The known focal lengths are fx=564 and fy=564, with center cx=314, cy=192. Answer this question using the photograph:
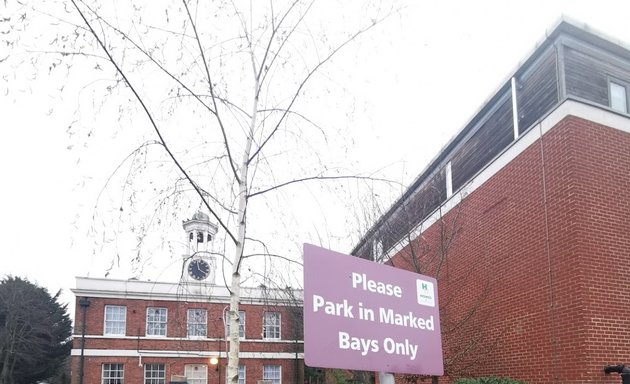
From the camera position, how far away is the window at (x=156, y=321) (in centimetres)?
3434

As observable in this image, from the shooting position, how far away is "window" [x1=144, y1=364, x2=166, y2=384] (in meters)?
33.4

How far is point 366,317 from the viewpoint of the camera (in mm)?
3064

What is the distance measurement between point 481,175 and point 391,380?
34.8ft

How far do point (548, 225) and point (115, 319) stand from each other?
2939 centimetres

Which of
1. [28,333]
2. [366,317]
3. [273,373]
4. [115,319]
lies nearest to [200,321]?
[366,317]

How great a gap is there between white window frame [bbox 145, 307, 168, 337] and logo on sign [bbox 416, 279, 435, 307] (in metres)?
32.9

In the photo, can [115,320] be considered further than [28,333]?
No

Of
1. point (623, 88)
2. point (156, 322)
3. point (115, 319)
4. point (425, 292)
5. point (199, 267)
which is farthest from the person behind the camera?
point (156, 322)

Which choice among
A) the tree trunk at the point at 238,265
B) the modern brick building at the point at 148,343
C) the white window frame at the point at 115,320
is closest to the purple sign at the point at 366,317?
the tree trunk at the point at 238,265

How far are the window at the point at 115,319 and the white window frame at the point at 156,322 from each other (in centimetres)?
141

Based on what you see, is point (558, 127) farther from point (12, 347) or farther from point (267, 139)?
point (12, 347)

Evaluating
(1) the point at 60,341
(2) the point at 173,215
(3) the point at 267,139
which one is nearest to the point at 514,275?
(3) the point at 267,139

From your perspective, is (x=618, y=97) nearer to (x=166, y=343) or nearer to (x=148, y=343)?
(x=166, y=343)

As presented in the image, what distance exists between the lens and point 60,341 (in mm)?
43406
